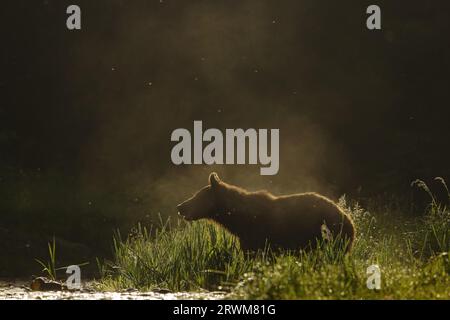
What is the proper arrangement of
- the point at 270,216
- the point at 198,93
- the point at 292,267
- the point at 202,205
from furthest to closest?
the point at 198,93, the point at 202,205, the point at 270,216, the point at 292,267

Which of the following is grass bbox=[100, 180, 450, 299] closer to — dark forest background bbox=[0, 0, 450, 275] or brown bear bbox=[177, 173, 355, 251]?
brown bear bbox=[177, 173, 355, 251]

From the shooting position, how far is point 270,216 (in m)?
10.7

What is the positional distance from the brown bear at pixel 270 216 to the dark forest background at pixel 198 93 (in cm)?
739

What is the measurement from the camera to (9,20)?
20750 mm

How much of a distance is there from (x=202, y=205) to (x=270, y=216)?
0.93 meters

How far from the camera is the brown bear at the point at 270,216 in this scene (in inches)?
411

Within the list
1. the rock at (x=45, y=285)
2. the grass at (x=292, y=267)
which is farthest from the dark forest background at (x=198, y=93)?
the rock at (x=45, y=285)

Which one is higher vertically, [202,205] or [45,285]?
[202,205]

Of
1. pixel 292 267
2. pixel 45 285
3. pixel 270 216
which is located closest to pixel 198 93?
pixel 270 216

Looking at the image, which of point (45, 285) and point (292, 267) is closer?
point (292, 267)

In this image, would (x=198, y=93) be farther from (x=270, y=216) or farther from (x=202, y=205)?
(x=270, y=216)

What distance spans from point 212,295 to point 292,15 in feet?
43.6

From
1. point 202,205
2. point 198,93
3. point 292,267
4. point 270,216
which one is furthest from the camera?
point 198,93
